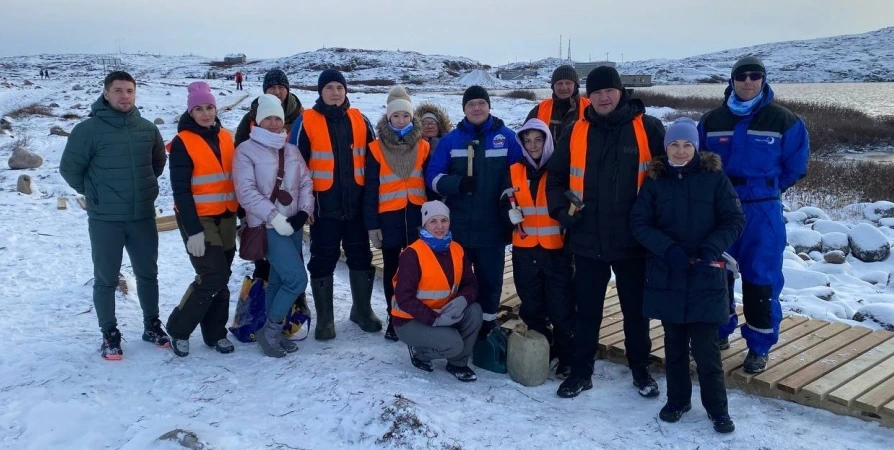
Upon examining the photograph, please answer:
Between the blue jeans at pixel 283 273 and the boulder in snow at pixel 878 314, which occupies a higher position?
the blue jeans at pixel 283 273

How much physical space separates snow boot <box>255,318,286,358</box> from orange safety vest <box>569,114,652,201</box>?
2.40 m

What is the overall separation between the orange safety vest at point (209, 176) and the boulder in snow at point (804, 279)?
574 centimetres

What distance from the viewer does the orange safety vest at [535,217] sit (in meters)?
4.13

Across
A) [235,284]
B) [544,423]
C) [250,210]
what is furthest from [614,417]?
[235,284]

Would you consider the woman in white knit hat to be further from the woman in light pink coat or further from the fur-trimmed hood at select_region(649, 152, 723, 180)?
the fur-trimmed hood at select_region(649, 152, 723, 180)

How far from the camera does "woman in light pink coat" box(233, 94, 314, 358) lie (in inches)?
168

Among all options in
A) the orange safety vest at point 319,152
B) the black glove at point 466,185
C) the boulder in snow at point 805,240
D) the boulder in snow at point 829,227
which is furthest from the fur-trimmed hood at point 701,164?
the boulder in snow at point 829,227

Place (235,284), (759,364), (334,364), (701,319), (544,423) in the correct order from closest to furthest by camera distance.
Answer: (701,319), (544,423), (759,364), (334,364), (235,284)

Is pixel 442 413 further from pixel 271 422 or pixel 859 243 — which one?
pixel 859 243

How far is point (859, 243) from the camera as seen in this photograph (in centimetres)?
773

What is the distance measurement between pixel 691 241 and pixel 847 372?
Answer: 5.51ft

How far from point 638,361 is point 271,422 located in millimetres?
2390

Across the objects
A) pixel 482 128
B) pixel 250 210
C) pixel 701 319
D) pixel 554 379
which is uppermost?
pixel 482 128

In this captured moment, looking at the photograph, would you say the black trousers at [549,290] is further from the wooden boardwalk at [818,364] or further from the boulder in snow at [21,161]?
the boulder in snow at [21,161]
